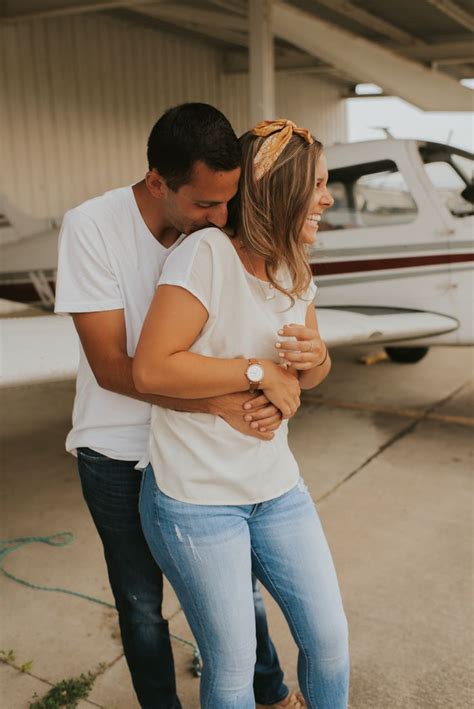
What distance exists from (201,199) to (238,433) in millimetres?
489

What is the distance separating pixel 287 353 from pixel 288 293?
0.13m

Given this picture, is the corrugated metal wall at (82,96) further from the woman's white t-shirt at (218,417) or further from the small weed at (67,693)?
the woman's white t-shirt at (218,417)

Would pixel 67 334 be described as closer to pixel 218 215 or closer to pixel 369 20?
pixel 218 215

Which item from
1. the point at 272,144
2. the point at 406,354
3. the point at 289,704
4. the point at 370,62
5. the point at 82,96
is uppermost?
the point at 370,62

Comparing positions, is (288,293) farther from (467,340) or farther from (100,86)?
(100,86)

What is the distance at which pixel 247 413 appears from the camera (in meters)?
1.46

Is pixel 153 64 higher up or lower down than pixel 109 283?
higher up

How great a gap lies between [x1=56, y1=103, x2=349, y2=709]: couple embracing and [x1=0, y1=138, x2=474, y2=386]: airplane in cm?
325

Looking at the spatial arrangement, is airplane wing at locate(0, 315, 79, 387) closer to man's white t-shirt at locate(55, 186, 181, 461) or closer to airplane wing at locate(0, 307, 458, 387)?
airplane wing at locate(0, 307, 458, 387)

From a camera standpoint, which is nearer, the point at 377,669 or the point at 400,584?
the point at 377,669

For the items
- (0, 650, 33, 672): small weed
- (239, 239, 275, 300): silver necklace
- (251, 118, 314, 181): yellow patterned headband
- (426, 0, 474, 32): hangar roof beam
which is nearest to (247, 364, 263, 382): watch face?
(239, 239, 275, 300): silver necklace

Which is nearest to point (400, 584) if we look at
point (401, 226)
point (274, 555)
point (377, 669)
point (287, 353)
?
point (377, 669)

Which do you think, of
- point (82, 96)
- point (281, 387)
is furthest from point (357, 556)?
point (82, 96)

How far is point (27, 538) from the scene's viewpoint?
355 centimetres
